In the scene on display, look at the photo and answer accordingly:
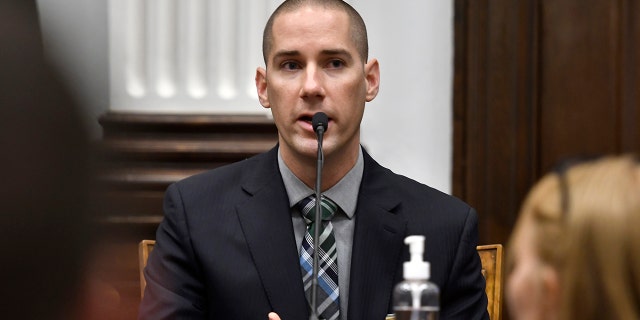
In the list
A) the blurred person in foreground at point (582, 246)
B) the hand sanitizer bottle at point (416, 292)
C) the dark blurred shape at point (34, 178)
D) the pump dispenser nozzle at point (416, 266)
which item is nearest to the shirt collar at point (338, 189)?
the hand sanitizer bottle at point (416, 292)

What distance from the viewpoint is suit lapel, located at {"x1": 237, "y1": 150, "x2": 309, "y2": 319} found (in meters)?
1.91

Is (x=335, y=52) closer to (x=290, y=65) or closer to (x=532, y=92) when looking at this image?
(x=290, y=65)

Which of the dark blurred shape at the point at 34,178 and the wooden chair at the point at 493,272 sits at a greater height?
the dark blurred shape at the point at 34,178

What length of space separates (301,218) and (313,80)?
A: 0.96 feet

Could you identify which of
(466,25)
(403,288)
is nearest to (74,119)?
(403,288)

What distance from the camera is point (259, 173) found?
2.12 m

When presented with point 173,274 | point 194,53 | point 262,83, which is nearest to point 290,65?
point 262,83

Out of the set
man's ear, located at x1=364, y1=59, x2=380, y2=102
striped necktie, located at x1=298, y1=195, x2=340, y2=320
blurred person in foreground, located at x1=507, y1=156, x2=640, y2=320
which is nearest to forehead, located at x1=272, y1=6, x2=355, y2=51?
man's ear, located at x1=364, y1=59, x2=380, y2=102

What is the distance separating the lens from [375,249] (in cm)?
196

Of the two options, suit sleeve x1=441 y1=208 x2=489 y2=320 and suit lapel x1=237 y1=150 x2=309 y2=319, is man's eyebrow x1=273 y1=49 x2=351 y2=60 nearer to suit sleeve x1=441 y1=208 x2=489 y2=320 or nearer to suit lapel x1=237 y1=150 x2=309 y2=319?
suit lapel x1=237 y1=150 x2=309 y2=319

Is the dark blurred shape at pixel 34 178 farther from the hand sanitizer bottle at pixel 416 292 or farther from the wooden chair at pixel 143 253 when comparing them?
the wooden chair at pixel 143 253

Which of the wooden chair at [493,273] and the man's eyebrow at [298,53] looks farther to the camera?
the wooden chair at [493,273]

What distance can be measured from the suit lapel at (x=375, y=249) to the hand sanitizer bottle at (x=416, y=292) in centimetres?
57

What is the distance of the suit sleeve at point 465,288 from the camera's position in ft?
6.45
